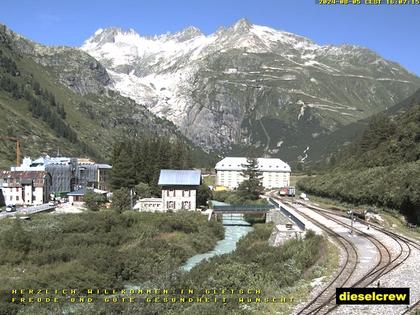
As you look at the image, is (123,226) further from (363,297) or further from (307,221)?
(363,297)

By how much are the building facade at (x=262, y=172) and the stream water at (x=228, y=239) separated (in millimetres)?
81874

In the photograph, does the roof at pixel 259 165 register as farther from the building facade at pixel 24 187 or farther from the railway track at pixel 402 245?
the railway track at pixel 402 245

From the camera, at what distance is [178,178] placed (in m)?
89.3

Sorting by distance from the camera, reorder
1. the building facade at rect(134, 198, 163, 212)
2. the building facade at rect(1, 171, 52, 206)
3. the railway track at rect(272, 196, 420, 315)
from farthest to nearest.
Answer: the building facade at rect(1, 171, 52, 206)
the building facade at rect(134, 198, 163, 212)
the railway track at rect(272, 196, 420, 315)

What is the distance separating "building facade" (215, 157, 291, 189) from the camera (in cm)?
Result: 18162

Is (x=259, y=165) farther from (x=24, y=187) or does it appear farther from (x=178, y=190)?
(x=24, y=187)

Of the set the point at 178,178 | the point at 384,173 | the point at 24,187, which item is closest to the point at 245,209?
the point at 178,178

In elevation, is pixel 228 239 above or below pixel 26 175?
below

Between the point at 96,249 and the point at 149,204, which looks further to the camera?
the point at 149,204

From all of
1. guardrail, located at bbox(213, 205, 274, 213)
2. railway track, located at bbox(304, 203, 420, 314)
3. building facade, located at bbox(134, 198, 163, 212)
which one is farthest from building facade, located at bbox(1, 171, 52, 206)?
railway track, located at bbox(304, 203, 420, 314)

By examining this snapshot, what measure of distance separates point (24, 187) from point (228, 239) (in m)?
51.9

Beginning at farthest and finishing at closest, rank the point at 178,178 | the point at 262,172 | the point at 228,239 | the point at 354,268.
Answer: the point at 262,172
the point at 178,178
the point at 228,239
the point at 354,268

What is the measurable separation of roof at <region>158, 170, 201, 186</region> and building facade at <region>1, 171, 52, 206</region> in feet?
100

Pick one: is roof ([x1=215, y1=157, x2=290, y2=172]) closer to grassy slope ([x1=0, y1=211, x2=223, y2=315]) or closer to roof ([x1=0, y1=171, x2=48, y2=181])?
roof ([x1=0, y1=171, x2=48, y2=181])
